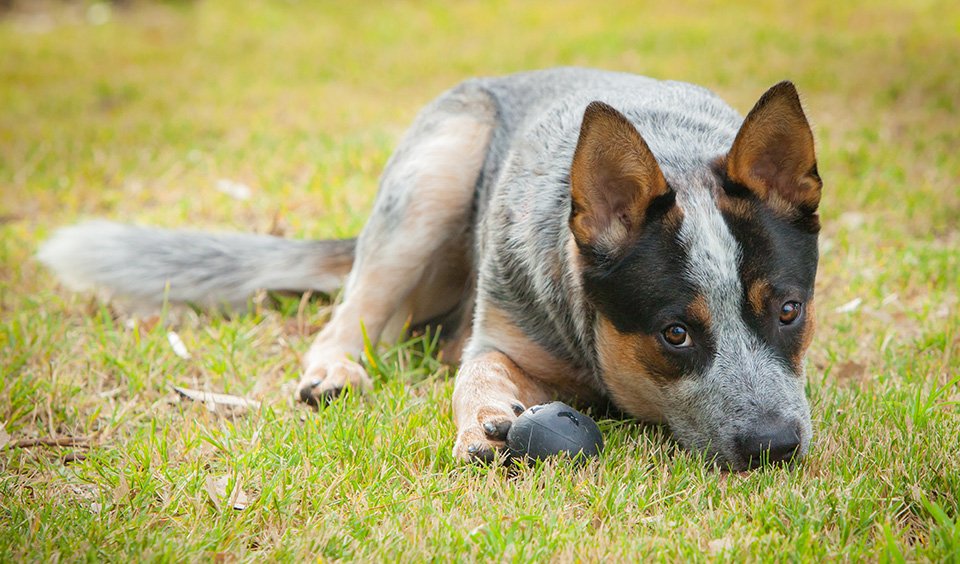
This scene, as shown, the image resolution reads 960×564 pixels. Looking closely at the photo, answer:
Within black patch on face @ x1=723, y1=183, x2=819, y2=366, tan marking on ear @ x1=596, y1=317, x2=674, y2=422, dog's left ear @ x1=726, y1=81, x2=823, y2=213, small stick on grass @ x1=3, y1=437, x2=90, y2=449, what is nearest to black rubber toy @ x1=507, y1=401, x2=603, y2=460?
tan marking on ear @ x1=596, y1=317, x2=674, y2=422

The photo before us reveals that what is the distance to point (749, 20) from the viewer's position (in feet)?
35.8

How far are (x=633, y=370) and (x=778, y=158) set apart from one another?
79 cm

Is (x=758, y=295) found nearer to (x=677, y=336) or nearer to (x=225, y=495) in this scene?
(x=677, y=336)

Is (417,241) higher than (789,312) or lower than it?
lower

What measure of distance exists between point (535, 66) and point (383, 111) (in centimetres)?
201

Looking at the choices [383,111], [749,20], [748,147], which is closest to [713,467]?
[748,147]

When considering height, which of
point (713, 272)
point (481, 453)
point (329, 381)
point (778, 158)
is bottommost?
point (329, 381)

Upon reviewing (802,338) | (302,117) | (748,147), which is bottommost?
(302,117)

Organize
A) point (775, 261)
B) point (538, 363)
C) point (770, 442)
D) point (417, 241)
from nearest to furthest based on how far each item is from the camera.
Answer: point (770, 442)
point (775, 261)
point (538, 363)
point (417, 241)

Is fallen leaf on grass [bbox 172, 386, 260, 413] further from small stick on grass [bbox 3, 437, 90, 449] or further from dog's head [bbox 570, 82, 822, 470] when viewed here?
dog's head [bbox 570, 82, 822, 470]

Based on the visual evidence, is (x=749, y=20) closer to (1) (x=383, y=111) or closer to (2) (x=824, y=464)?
(1) (x=383, y=111)

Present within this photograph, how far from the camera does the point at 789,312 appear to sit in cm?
279

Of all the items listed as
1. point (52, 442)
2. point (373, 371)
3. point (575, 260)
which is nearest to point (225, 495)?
point (52, 442)

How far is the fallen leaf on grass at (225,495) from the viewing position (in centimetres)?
261
